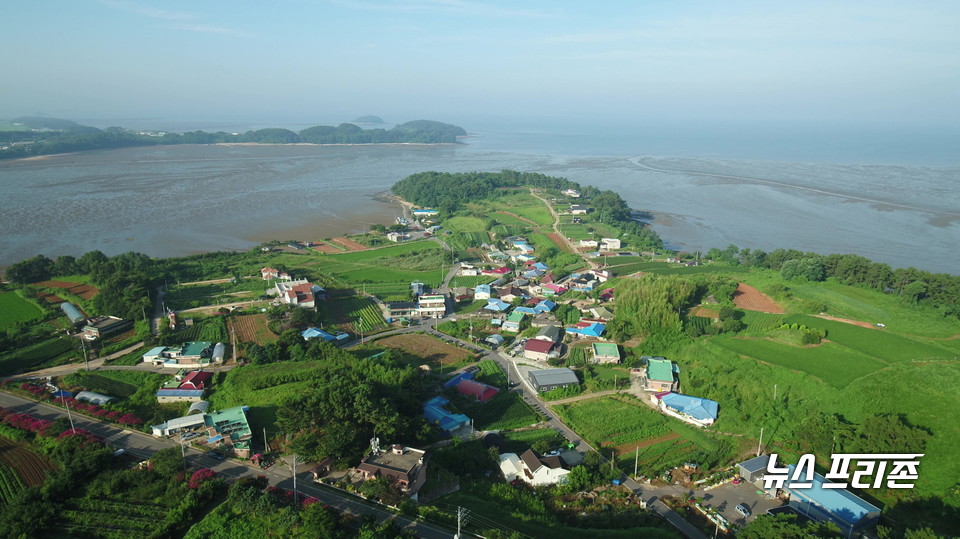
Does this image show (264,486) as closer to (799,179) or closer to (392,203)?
(392,203)

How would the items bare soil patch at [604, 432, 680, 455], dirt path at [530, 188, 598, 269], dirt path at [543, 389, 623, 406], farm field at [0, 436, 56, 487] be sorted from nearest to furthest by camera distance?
farm field at [0, 436, 56, 487] → bare soil patch at [604, 432, 680, 455] → dirt path at [543, 389, 623, 406] → dirt path at [530, 188, 598, 269]

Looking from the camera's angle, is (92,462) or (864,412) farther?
(864,412)

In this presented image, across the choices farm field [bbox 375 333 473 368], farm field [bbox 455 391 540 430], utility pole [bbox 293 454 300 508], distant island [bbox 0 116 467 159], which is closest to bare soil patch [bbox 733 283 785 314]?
farm field [bbox 455 391 540 430]

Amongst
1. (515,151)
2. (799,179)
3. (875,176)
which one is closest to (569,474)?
(799,179)

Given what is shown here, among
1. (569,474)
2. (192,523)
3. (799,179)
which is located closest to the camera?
(192,523)

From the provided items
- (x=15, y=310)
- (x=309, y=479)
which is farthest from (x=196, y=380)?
(x=15, y=310)

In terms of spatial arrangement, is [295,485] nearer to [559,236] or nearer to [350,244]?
[350,244]

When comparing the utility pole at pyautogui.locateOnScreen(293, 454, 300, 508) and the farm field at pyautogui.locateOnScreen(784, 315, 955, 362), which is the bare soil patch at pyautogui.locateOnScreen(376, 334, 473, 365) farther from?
the farm field at pyautogui.locateOnScreen(784, 315, 955, 362)

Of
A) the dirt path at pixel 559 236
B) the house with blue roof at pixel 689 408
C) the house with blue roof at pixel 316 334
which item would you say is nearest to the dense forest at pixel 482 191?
the dirt path at pixel 559 236
